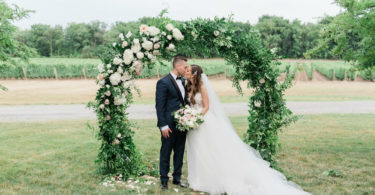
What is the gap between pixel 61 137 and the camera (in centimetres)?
998

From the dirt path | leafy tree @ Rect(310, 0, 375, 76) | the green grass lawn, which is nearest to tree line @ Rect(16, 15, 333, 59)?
the dirt path

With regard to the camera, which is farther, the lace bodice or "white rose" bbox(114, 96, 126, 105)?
"white rose" bbox(114, 96, 126, 105)

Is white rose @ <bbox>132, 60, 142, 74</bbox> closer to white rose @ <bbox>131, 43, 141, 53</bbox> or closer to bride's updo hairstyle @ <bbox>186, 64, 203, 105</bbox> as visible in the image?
Answer: white rose @ <bbox>131, 43, 141, 53</bbox>

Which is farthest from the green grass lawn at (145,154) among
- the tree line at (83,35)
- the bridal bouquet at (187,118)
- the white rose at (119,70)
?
the tree line at (83,35)

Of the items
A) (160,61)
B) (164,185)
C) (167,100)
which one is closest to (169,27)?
(160,61)

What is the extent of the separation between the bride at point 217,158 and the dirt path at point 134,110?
315 inches

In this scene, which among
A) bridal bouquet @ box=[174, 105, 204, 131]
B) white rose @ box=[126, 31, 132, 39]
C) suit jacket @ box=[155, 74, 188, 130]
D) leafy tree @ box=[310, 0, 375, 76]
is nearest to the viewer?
bridal bouquet @ box=[174, 105, 204, 131]

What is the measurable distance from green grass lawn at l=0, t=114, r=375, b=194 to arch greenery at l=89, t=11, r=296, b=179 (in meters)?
0.74

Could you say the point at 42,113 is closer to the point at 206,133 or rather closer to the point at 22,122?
the point at 22,122

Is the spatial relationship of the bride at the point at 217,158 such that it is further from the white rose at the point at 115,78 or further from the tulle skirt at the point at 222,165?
the white rose at the point at 115,78

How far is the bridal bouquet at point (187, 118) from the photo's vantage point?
17.6ft

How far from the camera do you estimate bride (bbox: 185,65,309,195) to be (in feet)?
18.2

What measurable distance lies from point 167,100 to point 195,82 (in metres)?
0.59

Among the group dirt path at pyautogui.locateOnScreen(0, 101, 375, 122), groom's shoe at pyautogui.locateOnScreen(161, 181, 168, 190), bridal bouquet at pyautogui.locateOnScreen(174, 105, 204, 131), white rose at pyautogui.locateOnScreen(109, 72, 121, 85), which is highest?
white rose at pyautogui.locateOnScreen(109, 72, 121, 85)
